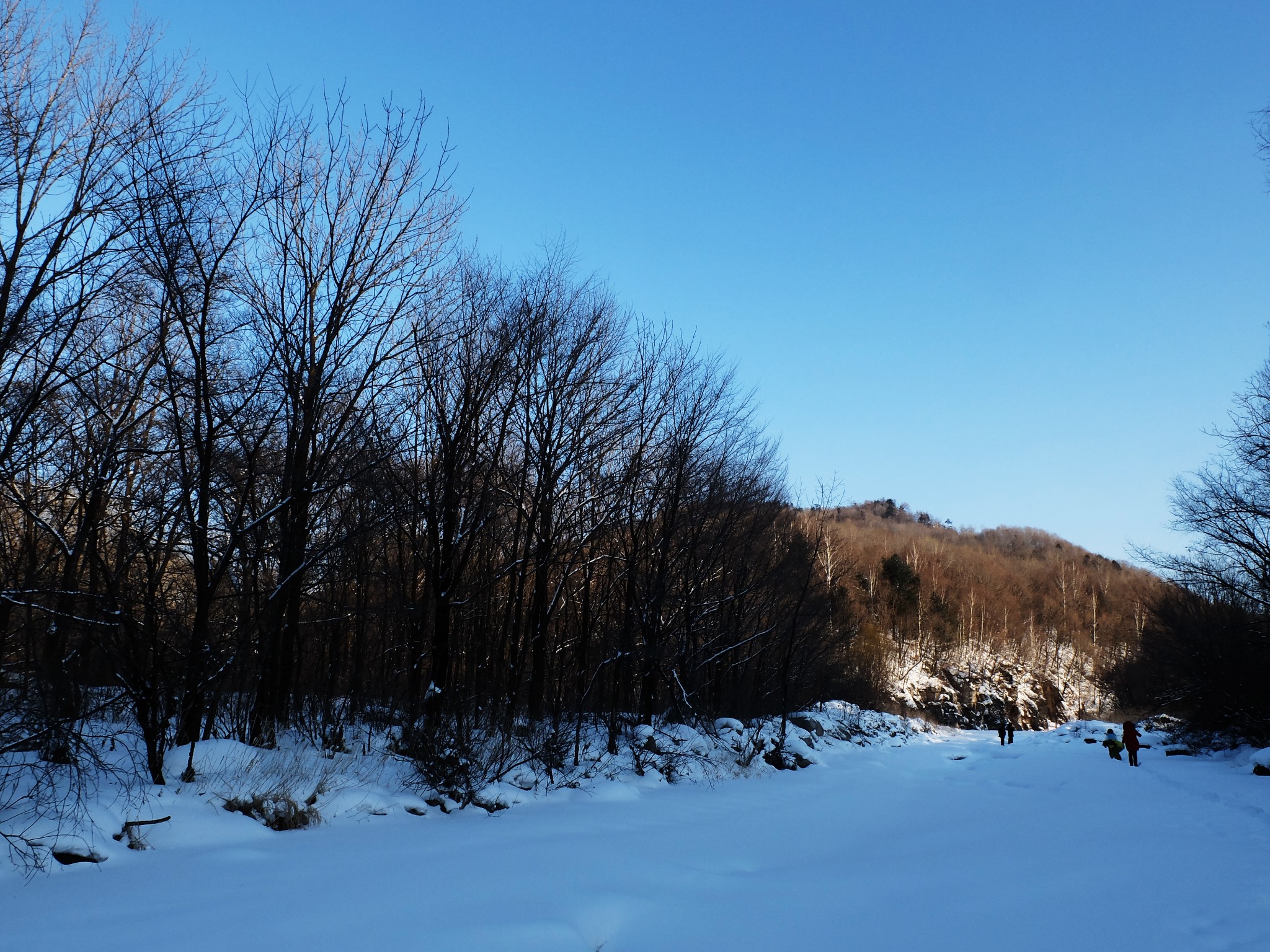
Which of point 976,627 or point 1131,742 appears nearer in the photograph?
point 1131,742

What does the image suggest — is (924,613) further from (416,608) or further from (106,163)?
(106,163)

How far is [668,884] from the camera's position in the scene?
6621 mm

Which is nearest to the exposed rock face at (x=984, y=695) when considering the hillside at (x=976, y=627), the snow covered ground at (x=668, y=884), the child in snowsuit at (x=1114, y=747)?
the hillside at (x=976, y=627)

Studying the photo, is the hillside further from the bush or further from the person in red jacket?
the person in red jacket

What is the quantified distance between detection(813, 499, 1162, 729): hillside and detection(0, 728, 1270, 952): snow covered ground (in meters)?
25.4

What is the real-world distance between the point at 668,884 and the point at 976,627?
7527cm

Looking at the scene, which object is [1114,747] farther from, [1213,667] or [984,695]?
[984,695]

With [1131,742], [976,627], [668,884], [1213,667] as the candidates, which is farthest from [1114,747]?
[976,627]

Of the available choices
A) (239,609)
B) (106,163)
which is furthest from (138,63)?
(239,609)

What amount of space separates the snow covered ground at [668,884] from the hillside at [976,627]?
25.4m

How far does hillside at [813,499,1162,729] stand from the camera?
54250 mm

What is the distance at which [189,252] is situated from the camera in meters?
9.30

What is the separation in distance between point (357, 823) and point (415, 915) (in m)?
3.87

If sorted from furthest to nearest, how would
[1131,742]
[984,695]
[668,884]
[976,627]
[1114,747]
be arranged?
1. [976,627]
2. [984,695]
3. [1114,747]
4. [1131,742]
5. [668,884]
